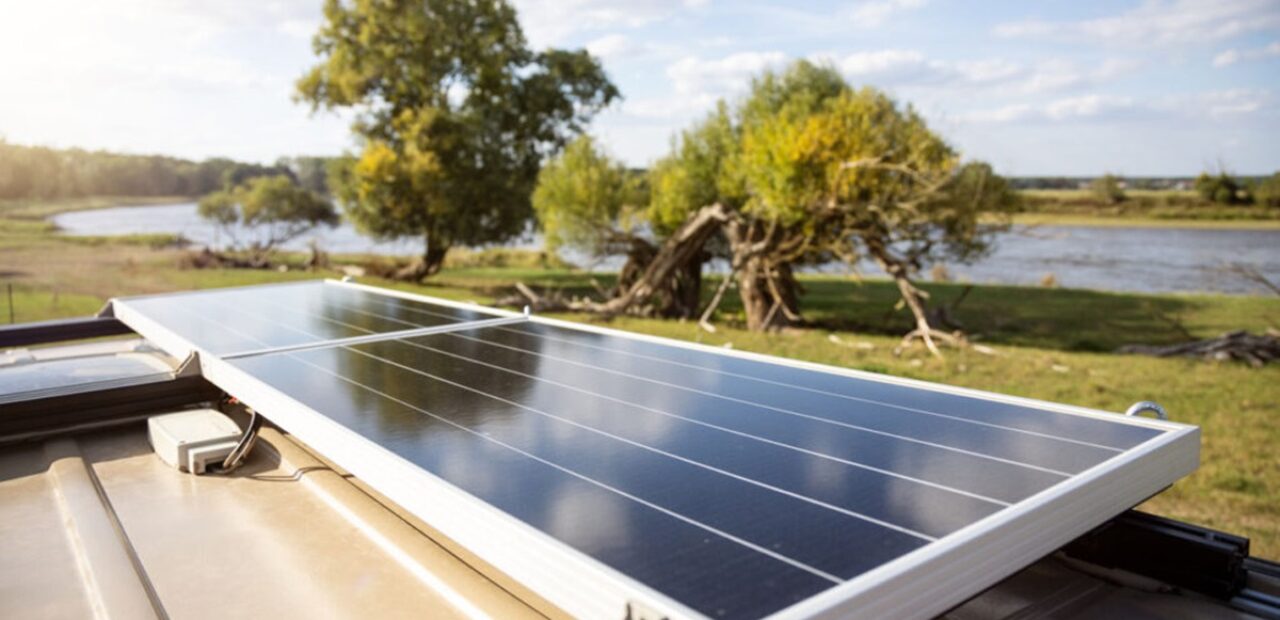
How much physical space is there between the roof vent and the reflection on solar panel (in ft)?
1.63

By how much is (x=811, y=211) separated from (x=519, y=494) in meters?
16.1

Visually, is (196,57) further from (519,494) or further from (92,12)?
(519,494)

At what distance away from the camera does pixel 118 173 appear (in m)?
25.8

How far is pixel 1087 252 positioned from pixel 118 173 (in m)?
38.4

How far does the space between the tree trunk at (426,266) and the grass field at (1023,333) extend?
0.73m

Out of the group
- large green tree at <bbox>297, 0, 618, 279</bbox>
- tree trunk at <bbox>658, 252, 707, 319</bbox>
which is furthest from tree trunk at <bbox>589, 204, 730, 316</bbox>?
large green tree at <bbox>297, 0, 618, 279</bbox>

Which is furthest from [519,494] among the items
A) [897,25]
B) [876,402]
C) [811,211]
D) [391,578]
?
[897,25]

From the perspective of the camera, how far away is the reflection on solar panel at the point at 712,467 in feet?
6.35

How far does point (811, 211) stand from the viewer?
1773 centimetres

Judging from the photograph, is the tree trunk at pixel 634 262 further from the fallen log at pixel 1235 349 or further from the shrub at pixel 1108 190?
the shrub at pixel 1108 190

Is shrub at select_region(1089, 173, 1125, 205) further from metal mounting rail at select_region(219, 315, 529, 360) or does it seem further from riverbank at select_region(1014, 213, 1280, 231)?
metal mounting rail at select_region(219, 315, 529, 360)

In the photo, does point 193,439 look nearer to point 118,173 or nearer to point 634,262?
point 634,262

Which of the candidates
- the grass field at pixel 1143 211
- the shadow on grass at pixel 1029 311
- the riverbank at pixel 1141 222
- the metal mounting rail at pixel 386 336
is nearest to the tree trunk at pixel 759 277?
the shadow on grass at pixel 1029 311

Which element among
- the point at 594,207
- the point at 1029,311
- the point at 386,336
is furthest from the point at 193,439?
the point at 1029,311
